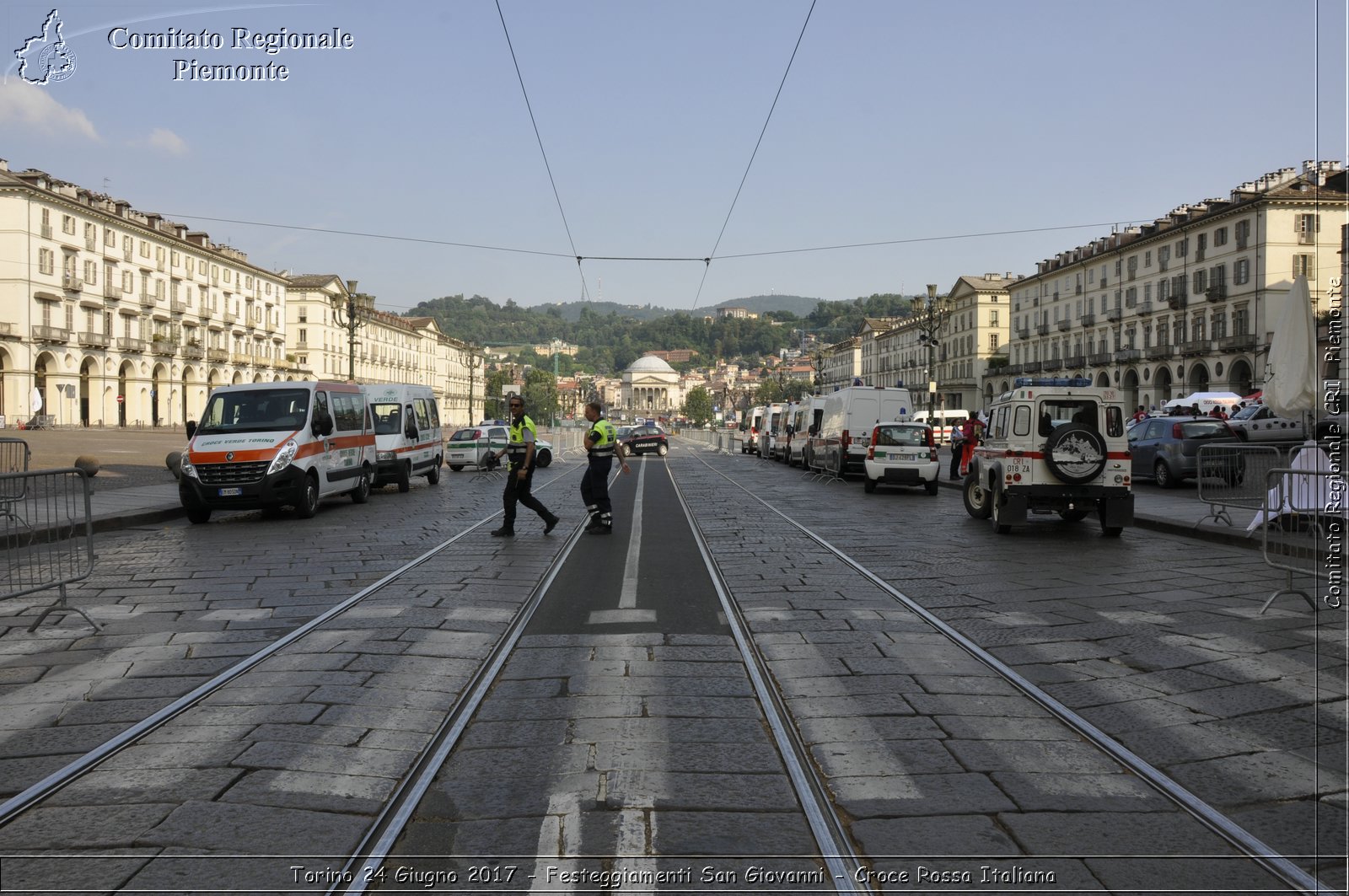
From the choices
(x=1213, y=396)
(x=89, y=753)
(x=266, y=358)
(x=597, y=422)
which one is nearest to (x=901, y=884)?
(x=89, y=753)

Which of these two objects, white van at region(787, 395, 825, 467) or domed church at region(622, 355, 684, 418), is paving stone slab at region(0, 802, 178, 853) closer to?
white van at region(787, 395, 825, 467)

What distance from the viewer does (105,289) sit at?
64.5 m

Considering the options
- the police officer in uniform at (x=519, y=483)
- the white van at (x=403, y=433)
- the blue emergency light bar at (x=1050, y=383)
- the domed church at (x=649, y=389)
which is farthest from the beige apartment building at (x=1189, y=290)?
the domed church at (x=649, y=389)

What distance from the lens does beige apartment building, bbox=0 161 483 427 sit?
A: 56.3 metres

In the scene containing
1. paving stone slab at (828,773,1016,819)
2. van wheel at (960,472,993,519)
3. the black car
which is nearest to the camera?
paving stone slab at (828,773,1016,819)

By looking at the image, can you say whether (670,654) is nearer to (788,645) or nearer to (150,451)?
(788,645)

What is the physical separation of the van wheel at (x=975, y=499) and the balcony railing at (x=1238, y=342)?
47276mm

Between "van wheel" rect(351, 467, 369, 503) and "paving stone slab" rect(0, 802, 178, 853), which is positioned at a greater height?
"van wheel" rect(351, 467, 369, 503)

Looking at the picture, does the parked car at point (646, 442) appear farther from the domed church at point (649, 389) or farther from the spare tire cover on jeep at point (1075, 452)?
the domed church at point (649, 389)

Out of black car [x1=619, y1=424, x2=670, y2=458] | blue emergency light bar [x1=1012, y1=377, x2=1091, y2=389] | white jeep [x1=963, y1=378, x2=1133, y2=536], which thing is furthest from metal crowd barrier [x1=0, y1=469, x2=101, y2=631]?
black car [x1=619, y1=424, x2=670, y2=458]

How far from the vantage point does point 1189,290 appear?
6291 cm

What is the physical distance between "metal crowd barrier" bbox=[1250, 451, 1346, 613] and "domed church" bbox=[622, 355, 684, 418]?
7035 inches

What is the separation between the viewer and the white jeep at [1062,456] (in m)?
13.6

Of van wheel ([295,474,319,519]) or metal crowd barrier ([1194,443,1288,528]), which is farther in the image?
van wheel ([295,474,319,519])
